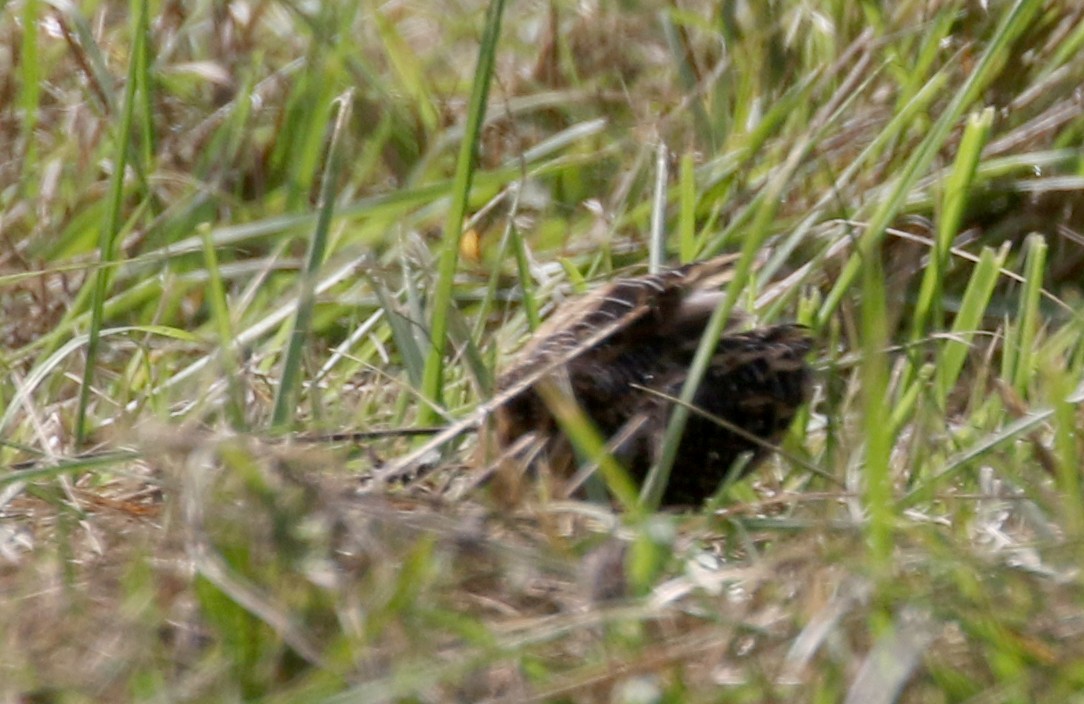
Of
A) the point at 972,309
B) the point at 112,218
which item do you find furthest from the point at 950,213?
the point at 112,218

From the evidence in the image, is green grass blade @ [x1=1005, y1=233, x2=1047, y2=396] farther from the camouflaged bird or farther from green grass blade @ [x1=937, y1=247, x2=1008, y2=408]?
the camouflaged bird

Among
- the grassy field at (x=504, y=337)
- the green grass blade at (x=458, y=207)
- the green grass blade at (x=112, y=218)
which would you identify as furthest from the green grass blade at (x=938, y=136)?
the green grass blade at (x=112, y=218)

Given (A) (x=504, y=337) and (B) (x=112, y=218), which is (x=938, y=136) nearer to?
(A) (x=504, y=337)

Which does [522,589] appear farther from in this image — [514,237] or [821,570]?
[514,237]

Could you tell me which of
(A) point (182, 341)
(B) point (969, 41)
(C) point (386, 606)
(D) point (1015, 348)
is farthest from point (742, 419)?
(B) point (969, 41)

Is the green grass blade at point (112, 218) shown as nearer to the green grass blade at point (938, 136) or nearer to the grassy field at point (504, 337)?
the grassy field at point (504, 337)

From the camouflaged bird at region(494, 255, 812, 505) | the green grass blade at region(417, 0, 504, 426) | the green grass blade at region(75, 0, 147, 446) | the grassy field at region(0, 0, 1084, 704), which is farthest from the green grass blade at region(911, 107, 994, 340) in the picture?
the green grass blade at region(75, 0, 147, 446)
